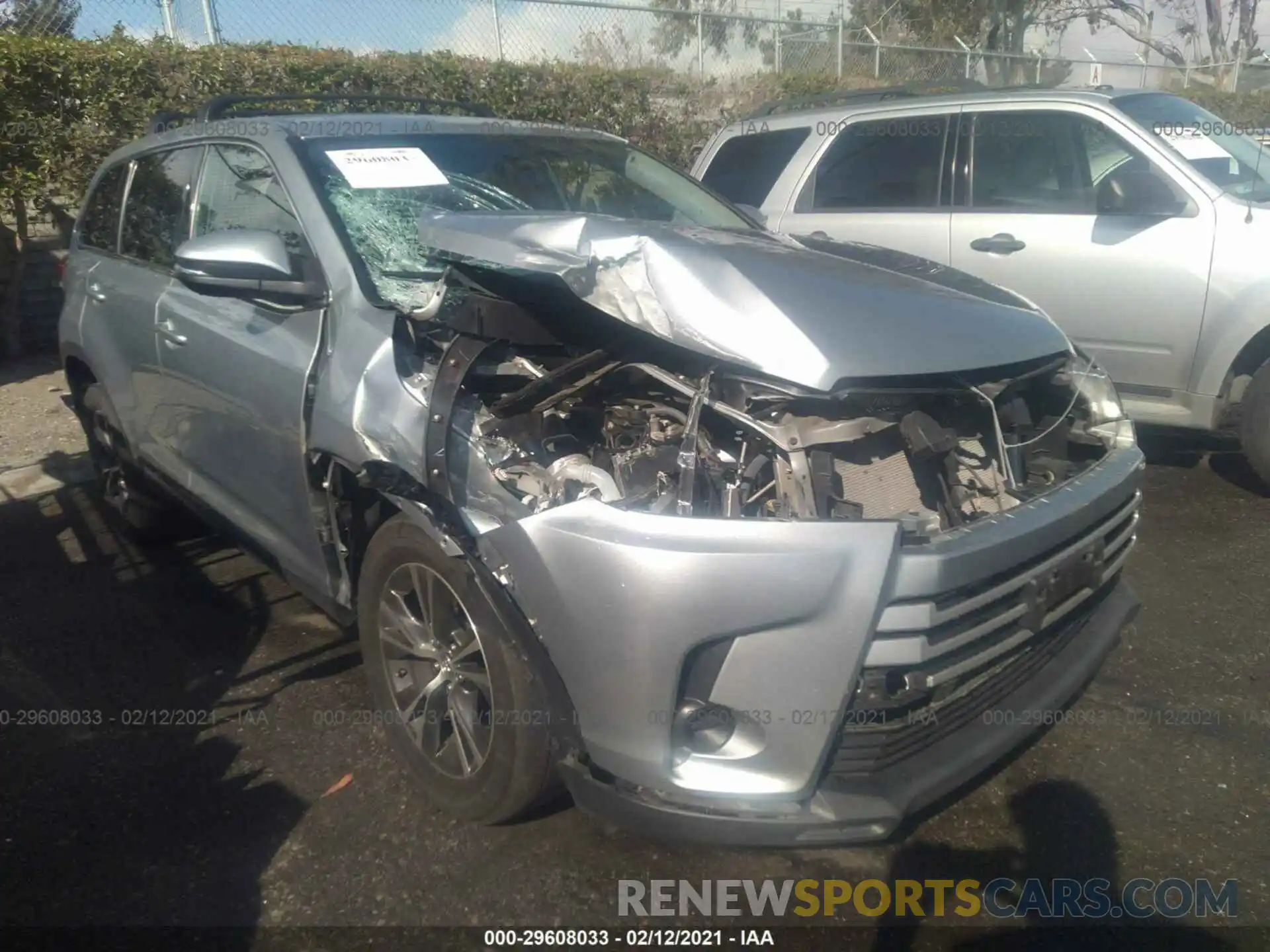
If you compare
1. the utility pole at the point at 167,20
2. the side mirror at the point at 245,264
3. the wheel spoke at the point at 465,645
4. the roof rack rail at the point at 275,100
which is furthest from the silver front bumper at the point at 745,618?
the utility pole at the point at 167,20

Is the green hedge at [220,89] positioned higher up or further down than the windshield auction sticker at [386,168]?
higher up

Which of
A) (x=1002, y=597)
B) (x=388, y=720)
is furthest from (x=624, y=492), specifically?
(x=388, y=720)

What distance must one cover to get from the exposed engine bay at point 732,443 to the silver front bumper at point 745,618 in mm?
121

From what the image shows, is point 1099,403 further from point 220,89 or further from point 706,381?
point 220,89

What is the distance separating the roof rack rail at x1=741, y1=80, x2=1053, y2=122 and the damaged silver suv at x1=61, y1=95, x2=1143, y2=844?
326cm

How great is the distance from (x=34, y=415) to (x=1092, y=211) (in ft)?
21.6

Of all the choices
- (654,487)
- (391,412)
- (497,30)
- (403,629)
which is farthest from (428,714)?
(497,30)

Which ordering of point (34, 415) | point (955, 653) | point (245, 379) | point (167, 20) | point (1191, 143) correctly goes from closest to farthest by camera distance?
point (955, 653)
point (245, 379)
point (1191, 143)
point (34, 415)
point (167, 20)

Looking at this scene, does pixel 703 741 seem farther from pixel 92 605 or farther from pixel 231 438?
pixel 92 605

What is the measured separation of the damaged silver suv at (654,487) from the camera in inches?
83.8

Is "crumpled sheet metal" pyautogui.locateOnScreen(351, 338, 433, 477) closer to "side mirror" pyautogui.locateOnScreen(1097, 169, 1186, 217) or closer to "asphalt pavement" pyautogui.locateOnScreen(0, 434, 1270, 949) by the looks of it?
"asphalt pavement" pyautogui.locateOnScreen(0, 434, 1270, 949)

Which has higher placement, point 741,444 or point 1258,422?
point 741,444

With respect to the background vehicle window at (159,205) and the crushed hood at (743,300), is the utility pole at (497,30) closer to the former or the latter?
the background vehicle window at (159,205)

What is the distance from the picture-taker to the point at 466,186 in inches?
137
